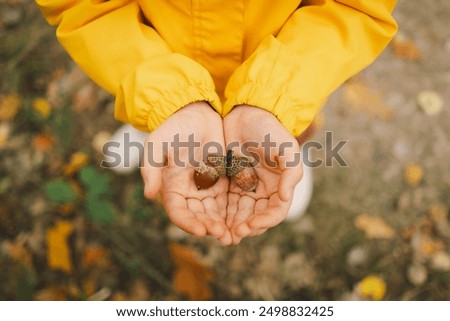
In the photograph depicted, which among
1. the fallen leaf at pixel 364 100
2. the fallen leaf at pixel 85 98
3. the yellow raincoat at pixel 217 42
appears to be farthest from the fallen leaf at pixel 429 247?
the fallen leaf at pixel 85 98

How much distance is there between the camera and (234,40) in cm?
130

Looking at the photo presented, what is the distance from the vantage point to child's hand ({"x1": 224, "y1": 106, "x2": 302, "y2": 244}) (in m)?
1.15

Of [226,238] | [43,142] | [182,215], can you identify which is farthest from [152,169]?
[43,142]

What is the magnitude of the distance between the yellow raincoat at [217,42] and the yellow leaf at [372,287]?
0.92 meters

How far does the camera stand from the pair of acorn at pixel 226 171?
4.24 feet

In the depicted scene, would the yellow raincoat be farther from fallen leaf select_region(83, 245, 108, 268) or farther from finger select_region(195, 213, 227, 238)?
A: fallen leaf select_region(83, 245, 108, 268)

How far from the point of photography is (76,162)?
6.75 feet

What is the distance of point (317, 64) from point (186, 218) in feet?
1.76

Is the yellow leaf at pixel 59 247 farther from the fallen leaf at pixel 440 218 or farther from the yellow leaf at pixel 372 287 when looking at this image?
the fallen leaf at pixel 440 218

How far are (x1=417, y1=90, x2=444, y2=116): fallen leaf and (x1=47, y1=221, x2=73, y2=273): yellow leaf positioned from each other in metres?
1.66

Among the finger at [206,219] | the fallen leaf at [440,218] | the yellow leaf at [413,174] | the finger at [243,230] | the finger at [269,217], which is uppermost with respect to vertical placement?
the finger at [269,217]

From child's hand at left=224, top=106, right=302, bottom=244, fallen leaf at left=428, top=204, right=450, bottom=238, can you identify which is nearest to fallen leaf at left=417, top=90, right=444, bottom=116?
fallen leaf at left=428, top=204, right=450, bottom=238

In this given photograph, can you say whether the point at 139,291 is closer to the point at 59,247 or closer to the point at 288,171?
the point at 59,247

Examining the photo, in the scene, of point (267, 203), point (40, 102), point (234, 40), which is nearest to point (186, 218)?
point (267, 203)
